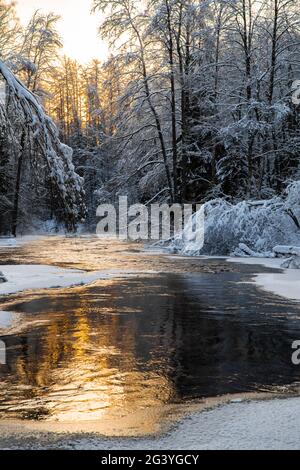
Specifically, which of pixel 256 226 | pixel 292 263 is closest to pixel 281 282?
pixel 292 263

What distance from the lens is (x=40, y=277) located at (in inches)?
442

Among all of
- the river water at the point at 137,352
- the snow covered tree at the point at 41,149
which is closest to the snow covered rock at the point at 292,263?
the river water at the point at 137,352

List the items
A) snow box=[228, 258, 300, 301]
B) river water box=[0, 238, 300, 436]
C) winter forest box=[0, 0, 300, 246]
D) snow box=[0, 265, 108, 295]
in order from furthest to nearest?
winter forest box=[0, 0, 300, 246] → snow box=[0, 265, 108, 295] → snow box=[228, 258, 300, 301] → river water box=[0, 238, 300, 436]

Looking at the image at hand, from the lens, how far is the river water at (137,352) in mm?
4113

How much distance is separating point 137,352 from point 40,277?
5944 mm

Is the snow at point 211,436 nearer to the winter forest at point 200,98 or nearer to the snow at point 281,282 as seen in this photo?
the snow at point 281,282

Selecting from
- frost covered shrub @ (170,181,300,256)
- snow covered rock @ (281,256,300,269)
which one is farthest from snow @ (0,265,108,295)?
frost covered shrub @ (170,181,300,256)

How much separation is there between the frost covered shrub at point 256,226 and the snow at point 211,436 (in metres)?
14.4

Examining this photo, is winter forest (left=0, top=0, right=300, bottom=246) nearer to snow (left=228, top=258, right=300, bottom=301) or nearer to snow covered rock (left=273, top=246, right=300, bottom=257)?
snow covered rock (left=273, top=246, right=300, bottom=257)

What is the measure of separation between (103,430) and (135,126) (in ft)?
73.8

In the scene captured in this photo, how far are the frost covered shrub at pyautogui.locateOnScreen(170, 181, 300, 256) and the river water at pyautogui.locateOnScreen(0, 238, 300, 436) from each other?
25.6ft

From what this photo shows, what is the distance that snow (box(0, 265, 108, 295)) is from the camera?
33.2 ft
